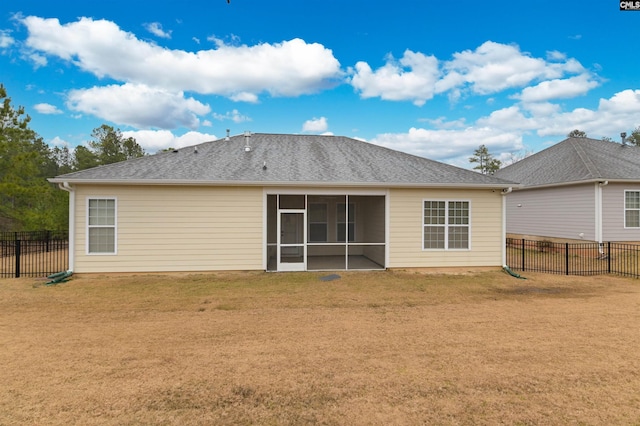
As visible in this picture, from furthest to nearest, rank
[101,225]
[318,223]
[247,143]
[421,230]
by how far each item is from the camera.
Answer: [318,223], [247,143], [421,230], [101,225]

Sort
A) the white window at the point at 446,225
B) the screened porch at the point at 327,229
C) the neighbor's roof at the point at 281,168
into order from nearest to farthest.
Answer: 1. the neighbor's roof at the point at 281,168
2. the white window at the point at 446,225
3. the screened porch at the point at 327,229

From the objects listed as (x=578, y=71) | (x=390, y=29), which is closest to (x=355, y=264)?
(x=390, y=29)

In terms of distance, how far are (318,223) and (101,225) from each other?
849 cm

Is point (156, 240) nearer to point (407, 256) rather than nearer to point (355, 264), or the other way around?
point (355, 264)

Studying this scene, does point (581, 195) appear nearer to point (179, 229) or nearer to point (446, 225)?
point (446, 225)

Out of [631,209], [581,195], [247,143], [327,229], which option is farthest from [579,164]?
[247,143]

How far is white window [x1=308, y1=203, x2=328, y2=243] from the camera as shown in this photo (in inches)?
612

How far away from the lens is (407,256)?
11.4 meters

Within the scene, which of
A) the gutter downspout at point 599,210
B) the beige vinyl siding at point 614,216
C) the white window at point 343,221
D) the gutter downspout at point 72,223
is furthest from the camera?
the white window at point 343,221

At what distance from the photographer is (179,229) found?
1059 centimetres

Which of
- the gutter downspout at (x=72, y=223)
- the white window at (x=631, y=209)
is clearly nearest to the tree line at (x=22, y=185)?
the gutter downspout at (x=72, y=223)

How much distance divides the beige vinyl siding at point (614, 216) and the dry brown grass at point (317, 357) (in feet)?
25.6

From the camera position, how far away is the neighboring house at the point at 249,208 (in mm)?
10344

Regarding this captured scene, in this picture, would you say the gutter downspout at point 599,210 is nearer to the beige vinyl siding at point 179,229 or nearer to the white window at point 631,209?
the white window at point 631,209
